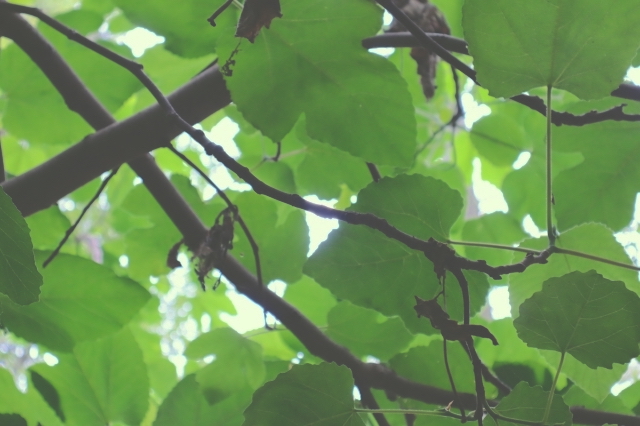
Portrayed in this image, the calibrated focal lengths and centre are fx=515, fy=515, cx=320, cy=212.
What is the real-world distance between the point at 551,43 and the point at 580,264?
257 mm

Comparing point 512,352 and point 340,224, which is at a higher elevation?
point 340,224

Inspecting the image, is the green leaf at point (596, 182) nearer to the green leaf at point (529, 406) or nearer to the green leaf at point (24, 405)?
the green leaf at point (529, 406)

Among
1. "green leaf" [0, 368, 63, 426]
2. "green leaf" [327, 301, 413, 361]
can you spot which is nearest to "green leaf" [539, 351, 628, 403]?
"green leaf" [327, 301, 413, 361]

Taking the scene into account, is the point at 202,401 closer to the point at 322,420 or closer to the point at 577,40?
the point at 322,420

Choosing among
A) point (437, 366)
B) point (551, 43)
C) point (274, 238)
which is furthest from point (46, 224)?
point (551, 43)

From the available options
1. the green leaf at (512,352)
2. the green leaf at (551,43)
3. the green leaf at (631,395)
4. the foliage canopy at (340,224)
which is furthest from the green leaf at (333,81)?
the green leaf at (631,395)

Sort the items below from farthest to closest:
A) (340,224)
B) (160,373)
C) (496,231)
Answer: (160,373) → (496,231) → (340,224)

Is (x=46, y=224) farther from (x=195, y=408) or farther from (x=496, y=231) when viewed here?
(x=496, y=231)

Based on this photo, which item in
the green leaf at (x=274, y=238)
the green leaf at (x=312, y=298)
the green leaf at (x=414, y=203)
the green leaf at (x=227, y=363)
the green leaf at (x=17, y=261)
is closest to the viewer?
the green leaf at (x=17, y=261)

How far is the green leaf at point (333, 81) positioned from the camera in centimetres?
53

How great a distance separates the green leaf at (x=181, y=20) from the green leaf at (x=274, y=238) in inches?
9.3

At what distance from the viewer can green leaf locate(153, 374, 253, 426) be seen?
64 centimetres

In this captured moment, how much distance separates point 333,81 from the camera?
0.54 m

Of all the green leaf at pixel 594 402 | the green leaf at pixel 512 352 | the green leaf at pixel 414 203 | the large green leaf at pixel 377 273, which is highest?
the green leaf at pixel 414 203
